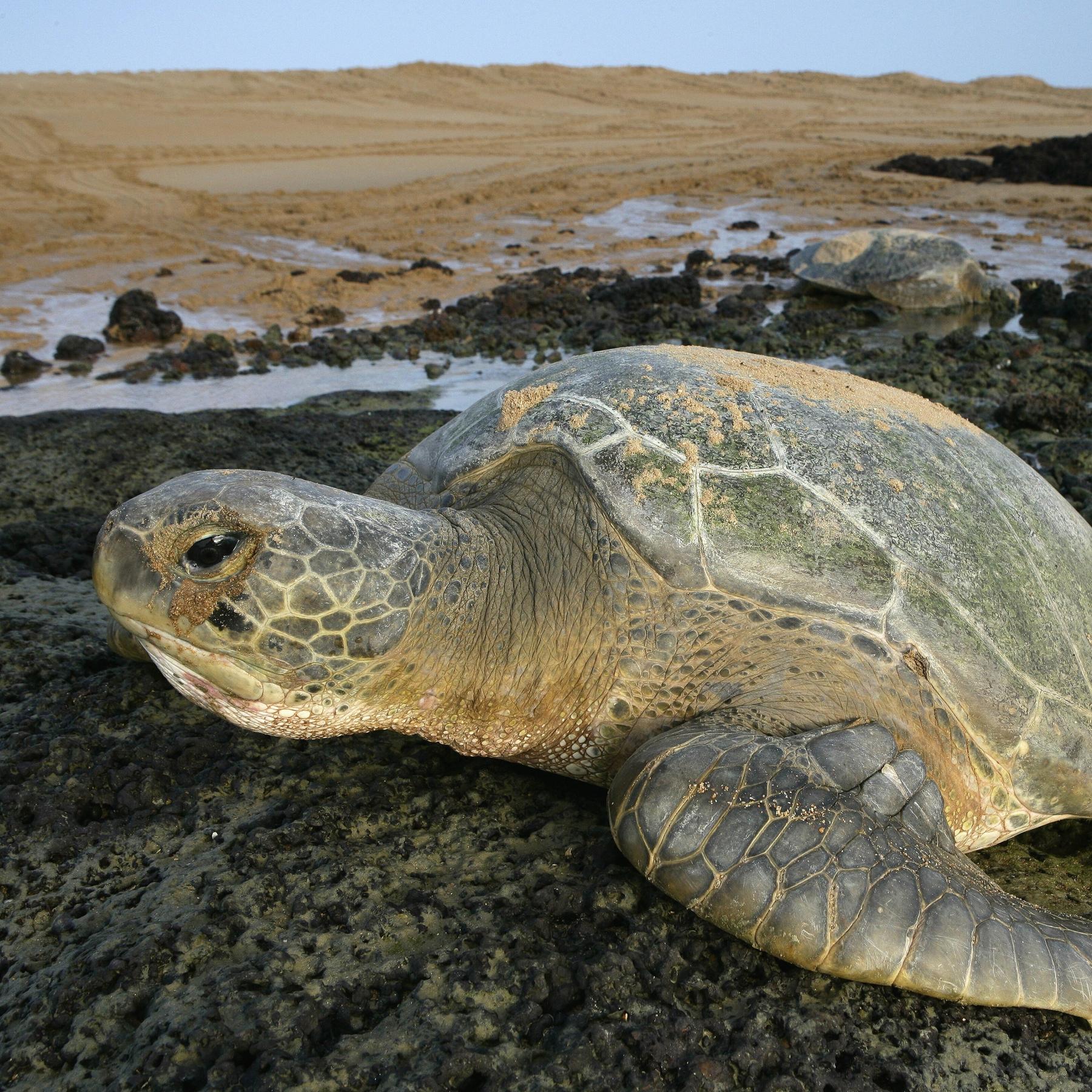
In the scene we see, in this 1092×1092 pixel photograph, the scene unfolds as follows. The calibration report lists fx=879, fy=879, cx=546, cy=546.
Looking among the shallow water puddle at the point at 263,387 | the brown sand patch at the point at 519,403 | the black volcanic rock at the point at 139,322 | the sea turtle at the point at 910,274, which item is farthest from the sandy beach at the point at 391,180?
the brown sand patch at the point at 519,403

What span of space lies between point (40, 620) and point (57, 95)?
29.5 meters

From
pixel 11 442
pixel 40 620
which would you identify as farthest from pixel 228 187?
pixel 40 620

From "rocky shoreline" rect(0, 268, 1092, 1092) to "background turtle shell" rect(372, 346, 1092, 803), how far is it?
56cm

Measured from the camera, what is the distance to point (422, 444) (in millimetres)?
2891

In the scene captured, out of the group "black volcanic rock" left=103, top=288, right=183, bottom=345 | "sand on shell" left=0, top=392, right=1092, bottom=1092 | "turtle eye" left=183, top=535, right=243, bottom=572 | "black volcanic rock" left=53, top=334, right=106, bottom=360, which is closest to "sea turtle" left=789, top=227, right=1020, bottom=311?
"black volcanic rock" left=103, top=288, right=183, bottom=345

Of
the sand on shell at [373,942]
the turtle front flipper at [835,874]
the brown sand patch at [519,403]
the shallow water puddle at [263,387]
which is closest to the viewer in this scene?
the sand on shell at [373,942]

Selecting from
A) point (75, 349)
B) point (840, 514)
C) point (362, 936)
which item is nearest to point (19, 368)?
point (75, 349)

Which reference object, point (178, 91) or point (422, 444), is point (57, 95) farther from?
point (422, 444)

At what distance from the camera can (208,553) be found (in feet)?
5.96

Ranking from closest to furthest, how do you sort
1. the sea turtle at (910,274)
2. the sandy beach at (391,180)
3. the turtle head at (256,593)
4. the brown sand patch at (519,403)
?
the turtle head at (256,593) → the brown sand patch at (519,403) → the sea turtle at (910,274) → the sandy beach at (391,180)

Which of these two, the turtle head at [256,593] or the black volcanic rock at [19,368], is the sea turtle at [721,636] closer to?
the turtle head at [256,593]

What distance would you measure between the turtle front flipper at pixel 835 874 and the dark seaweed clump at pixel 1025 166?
18371mm

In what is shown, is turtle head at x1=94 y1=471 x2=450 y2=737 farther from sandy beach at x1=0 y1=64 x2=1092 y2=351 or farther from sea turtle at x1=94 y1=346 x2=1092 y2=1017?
sandy beach at x1=0 y1=64 x2=1092 y2=351

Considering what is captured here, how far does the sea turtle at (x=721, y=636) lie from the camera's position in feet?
5.31
